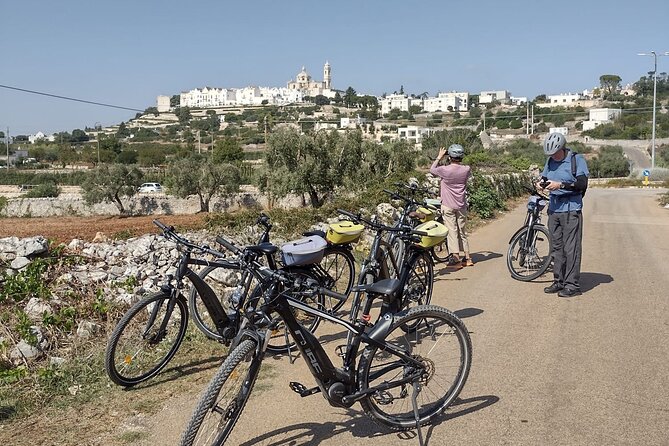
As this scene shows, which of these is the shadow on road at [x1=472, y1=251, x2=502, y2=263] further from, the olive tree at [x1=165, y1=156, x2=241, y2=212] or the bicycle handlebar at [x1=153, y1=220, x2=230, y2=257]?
the olive tree at [x1=165, y1=156, x2=241, y2=212]

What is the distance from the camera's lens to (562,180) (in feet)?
24.3

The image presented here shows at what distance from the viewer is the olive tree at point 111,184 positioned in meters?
54.9

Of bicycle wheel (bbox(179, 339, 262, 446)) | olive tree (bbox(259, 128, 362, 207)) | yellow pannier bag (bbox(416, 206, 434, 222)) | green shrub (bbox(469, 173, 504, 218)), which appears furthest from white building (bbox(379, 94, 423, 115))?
bicycle wheel (bbox(179, 339, 262, 446))

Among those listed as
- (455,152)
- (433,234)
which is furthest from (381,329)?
(455,152)

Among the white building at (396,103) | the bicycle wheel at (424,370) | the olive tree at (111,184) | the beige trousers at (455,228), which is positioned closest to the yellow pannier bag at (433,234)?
the bicycle wheel at (424,370)

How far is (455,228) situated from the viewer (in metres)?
9.49

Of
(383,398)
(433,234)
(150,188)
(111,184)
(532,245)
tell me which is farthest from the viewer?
(150,188)

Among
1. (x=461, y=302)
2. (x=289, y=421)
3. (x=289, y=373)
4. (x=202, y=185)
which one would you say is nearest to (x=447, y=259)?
(x=461, y=302)

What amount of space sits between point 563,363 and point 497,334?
0.90m

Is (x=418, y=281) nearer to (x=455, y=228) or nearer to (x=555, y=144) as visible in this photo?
(x=555, y=144)

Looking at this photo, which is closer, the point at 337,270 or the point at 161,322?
the point at 161,322

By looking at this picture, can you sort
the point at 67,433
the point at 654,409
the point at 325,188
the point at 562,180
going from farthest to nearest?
1. the point at 325,188
2. the point at 562,180
3. the point at 654,409
4. the point at 67,433

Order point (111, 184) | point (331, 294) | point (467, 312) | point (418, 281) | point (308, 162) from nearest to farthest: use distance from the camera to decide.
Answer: point (331, 294), point (418, 281), point (467, 312), point (308, 162), point (111, 184)

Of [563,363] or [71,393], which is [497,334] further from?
[71,393]
